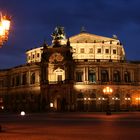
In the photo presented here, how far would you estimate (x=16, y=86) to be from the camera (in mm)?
114000

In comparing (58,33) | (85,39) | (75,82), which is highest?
(58,33)

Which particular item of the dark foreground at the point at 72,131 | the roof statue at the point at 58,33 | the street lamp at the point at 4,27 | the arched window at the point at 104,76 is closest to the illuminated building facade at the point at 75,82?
the arched window at the point at 104,76

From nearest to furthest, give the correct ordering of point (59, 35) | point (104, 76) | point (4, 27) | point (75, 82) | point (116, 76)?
point (4, 27) < point (75, 82) < point (104, 76) < point (116, 76) < point (59, 35)

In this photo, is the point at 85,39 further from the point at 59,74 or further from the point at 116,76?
the point at 116,76

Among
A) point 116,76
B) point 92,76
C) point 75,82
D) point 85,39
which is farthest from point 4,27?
point 85,39

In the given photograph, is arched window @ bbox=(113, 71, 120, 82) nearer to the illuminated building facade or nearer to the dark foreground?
the illuminated building facade

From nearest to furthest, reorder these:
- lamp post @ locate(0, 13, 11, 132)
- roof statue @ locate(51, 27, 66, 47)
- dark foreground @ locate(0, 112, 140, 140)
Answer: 1. dark foreground @ locate(0, 112, 140, 140)
2. lamp post @ locate(0, 13, 11, 132)
3. roof statue @ locate(51, 27, 66, 47)

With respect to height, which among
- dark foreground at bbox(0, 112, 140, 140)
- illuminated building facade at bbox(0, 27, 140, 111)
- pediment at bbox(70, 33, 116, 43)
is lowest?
dark foreground at bbox(0, 112, 140, 140)

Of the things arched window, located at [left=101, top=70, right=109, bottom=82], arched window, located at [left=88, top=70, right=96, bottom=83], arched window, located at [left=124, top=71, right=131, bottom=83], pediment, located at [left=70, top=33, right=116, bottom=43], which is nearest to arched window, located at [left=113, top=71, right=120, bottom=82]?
arched window, located at [left=101, top=70, right=109, bottom=82]

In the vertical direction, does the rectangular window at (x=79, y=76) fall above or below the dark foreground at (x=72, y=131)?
above

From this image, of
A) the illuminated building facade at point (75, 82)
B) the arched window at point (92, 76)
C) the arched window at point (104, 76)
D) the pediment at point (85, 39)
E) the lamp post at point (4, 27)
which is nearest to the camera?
the lamp post at point (4, 27)

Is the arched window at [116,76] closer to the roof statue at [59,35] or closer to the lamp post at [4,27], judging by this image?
the roof statue at [59,35]

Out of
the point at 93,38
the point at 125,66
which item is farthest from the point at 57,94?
the point at 93,38

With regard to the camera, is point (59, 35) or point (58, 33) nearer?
point (59, 35)
